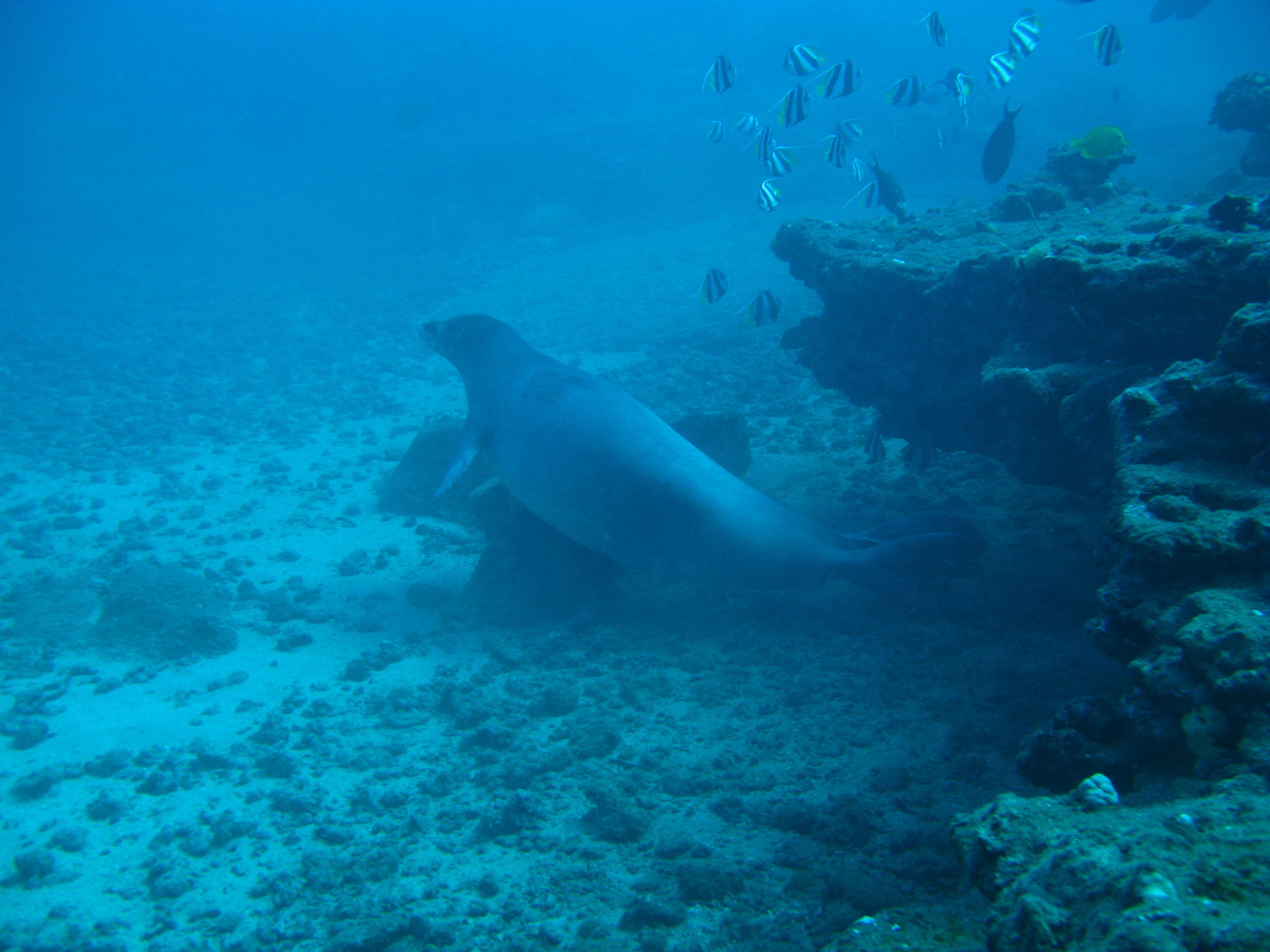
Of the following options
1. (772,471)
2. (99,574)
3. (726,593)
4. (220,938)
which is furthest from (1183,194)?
(99,574)

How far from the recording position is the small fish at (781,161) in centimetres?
926

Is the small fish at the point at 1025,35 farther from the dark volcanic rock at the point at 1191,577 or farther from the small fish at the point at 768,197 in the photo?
the dark volcanic rock at the point at 1191,577

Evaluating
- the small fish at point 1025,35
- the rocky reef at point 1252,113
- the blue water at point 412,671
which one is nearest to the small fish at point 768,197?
the blue water at point 412,671

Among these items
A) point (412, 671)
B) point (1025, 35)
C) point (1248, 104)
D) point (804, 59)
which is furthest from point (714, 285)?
point (1248, 104)

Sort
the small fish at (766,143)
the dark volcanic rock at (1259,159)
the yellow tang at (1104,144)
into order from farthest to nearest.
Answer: the dark volcanic rock at (1259,159) < the small fish at (766,143) < the yellow tang at (1104,144)

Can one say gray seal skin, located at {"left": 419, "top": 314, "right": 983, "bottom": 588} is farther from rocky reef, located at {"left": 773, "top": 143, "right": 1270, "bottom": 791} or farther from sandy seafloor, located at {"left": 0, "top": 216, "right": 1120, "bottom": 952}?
rocky reef, located at {"left": 773, "top": 143, "right": 1270, "bottom": 791}

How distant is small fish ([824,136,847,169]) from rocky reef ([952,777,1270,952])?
9394mm

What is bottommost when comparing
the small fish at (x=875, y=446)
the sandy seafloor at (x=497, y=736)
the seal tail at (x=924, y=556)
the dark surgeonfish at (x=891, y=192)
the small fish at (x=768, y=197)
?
the sandy seafloor at (x=497, y=736)

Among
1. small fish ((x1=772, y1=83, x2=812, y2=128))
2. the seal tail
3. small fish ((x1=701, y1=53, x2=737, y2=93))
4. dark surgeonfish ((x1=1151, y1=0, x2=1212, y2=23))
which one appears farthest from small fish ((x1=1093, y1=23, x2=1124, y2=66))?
dark surgeonfish ((x1=1151, y1=0, x2=1212, y2=23))

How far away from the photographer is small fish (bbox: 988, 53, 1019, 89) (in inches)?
329

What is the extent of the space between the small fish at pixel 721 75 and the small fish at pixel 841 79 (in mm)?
1653

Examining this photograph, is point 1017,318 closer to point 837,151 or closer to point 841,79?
point 841,79

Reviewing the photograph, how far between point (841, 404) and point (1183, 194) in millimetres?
12095

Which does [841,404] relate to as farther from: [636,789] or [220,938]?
[220,938]
